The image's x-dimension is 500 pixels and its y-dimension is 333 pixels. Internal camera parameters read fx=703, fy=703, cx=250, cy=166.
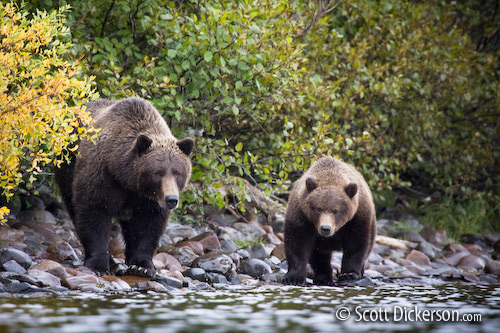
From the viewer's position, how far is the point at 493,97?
14141 mm

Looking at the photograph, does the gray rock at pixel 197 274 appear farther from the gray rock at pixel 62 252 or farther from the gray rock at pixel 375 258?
the gray rock at pixel 375 258

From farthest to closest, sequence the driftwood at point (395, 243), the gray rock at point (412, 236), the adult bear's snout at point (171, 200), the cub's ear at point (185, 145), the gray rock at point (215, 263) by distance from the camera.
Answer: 1. the gray rock at point (412, 236)
2. the driftwood at point (395, 243)
3. the gray rock at point (215, 263)
4. the cub's ear at point (185, 145)
5. the adult bear's snout at point (171, 200)

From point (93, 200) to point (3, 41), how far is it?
5.97 ft

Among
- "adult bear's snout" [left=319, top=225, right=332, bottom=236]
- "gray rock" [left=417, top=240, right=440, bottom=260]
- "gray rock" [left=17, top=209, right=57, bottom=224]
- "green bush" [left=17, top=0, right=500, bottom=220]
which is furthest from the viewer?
"gray rock" [left=417, top=240, right=440, bottom=260]

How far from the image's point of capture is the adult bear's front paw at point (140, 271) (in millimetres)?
7086

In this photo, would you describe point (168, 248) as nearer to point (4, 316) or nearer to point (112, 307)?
point (112, 307)

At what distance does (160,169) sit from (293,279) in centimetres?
202

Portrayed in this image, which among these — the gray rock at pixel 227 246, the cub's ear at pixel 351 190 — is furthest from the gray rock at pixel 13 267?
the cub's ear at pixel 351 190

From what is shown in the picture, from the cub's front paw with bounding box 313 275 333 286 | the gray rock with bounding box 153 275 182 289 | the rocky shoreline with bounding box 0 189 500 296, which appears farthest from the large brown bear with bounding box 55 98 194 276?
the cub's front paw with bounding box 313 275 333 286

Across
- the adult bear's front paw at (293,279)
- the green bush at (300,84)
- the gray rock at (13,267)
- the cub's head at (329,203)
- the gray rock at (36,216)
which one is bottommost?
the adult bear's front paw at (293,279)

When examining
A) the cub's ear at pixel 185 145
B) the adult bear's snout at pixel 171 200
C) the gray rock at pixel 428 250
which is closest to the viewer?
the adult bear's snout at pixel 171 200

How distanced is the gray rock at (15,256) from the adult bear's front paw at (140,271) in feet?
3.27

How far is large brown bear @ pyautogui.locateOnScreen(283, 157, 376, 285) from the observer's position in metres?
7.77

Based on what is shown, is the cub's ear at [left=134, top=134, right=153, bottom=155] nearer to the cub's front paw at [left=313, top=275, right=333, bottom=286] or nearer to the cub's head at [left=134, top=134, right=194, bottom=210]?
the cub's head at [left=134, top=134, right=194, bottom=210]
